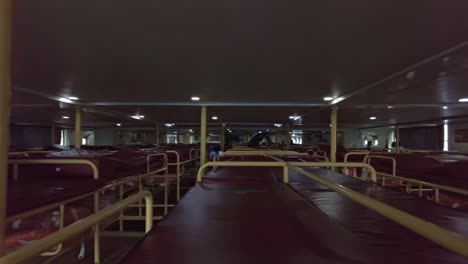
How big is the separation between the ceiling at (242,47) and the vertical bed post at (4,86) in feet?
3.83

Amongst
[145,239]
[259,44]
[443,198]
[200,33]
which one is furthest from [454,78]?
[145,239]

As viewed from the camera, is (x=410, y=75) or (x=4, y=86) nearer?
(x=4, y=86)

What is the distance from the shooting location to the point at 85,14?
7.44 feet

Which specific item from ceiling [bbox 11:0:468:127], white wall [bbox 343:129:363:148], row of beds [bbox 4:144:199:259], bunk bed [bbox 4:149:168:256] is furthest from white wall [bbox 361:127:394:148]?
bunk bed [bbox 4:149:168:256]

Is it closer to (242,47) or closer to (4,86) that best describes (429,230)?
(4,86)

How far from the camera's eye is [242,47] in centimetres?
→ 307

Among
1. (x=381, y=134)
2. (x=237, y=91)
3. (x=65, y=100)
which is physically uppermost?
(x=237, y=91)

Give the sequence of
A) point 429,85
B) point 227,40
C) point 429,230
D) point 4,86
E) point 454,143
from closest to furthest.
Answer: point 429,230 < point 4,86 < point 227,40 < point 429,85 < point 454,143

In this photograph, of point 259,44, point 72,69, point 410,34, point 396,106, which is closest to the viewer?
point 410,34

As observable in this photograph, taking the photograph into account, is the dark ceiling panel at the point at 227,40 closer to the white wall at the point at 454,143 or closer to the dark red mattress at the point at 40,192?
the dark red mattress at the point at 40,192

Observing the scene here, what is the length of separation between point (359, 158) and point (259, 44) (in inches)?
184

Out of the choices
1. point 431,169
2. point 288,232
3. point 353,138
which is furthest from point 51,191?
point 353,138

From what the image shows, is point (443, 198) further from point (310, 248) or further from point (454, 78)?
point (310, 248)

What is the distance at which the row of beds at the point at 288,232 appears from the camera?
1.26m
